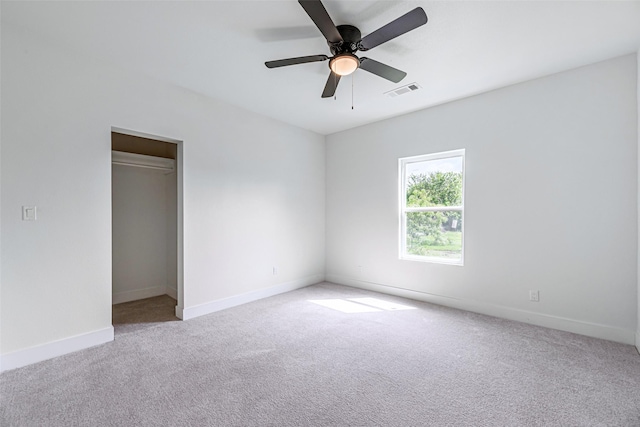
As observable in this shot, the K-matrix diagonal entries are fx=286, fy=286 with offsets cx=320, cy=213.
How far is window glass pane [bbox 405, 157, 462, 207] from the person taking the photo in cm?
384

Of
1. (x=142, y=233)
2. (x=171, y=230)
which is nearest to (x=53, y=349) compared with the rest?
(x=142, y=233)

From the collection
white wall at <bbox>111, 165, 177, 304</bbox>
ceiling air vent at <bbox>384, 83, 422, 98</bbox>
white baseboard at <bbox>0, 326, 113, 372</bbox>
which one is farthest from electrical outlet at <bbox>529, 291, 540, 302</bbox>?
white wall at <bbox>111, 165, 177, 304</bbox>

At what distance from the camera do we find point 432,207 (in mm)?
4059

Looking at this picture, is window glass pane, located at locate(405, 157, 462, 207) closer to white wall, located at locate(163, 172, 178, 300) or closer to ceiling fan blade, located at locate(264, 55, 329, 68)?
ceiling fan blade, located at locate(264, 55, 329, 68)

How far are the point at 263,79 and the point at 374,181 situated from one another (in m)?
2.30

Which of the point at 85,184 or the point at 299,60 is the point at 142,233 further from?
the point at 299,60

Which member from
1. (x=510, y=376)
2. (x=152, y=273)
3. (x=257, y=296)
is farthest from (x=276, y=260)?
(x=510, y=376)

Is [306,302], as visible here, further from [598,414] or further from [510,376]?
[598,414]

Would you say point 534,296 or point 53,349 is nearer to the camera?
point 53,349

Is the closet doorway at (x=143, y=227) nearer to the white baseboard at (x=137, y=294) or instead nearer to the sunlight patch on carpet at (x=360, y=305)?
the white baseboard at (x=137, y=294)

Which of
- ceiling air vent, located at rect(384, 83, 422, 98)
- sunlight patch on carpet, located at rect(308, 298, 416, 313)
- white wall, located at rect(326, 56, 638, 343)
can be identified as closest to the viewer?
white wall, located at rect(326, 56, 638, 343)

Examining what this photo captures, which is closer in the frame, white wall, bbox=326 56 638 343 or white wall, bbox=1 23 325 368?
white wall, bbox=1 23 325 368

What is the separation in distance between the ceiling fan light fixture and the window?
2.16 metres

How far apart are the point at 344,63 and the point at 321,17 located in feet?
1.49
